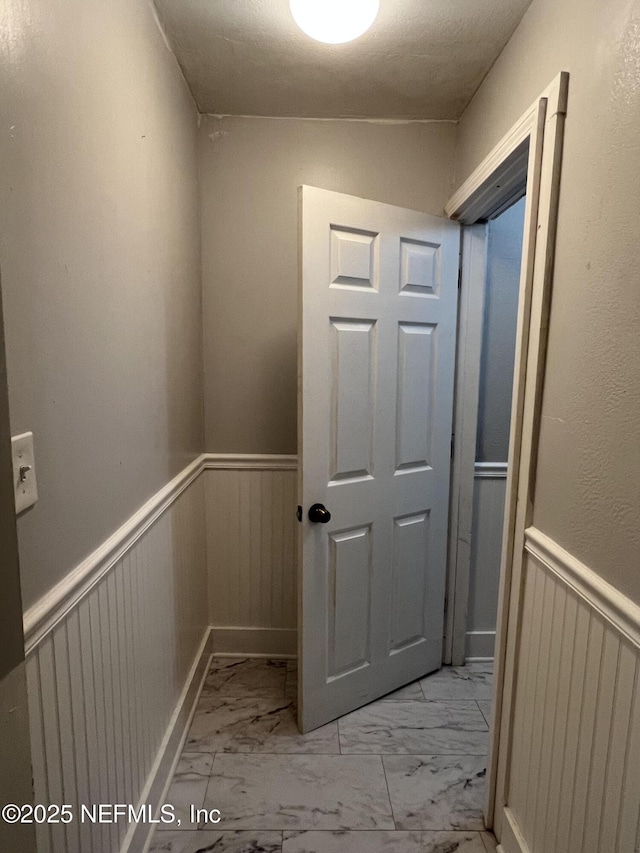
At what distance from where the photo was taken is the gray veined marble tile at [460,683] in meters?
1.99

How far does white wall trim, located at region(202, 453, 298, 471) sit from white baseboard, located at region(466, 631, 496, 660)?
3.77 feet

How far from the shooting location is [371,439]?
1791 mm

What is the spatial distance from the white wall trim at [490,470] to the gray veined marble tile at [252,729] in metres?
1.18

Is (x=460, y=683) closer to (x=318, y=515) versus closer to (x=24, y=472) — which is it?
(x=318, y=515)

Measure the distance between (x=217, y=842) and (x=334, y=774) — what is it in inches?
16.2

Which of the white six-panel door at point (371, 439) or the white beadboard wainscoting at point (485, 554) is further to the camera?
the white beadboard wainscoting at point (485, 554)

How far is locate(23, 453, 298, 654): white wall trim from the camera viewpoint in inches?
30.8

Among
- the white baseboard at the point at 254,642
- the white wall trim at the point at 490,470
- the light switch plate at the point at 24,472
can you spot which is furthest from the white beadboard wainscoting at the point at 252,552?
the light switch plate at the point at 24,472

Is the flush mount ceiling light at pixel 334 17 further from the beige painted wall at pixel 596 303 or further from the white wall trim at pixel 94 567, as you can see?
the white wall trim at pixel 94 567

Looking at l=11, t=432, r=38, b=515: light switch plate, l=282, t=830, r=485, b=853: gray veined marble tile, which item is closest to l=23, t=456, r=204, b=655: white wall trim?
l=11, t=432, r=38, b=515: light switch plate

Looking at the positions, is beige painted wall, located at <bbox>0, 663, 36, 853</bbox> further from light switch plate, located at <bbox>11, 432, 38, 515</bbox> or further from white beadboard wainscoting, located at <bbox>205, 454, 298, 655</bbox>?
white beadboard wainscoting, located at <bbox>205, 454, 298, 655</bbox>

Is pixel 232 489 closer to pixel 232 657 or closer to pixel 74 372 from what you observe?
pixel 232 657

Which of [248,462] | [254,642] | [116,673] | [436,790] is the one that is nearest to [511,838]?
[436,790]

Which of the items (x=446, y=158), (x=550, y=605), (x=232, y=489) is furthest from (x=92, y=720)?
(x=446, y=158)
